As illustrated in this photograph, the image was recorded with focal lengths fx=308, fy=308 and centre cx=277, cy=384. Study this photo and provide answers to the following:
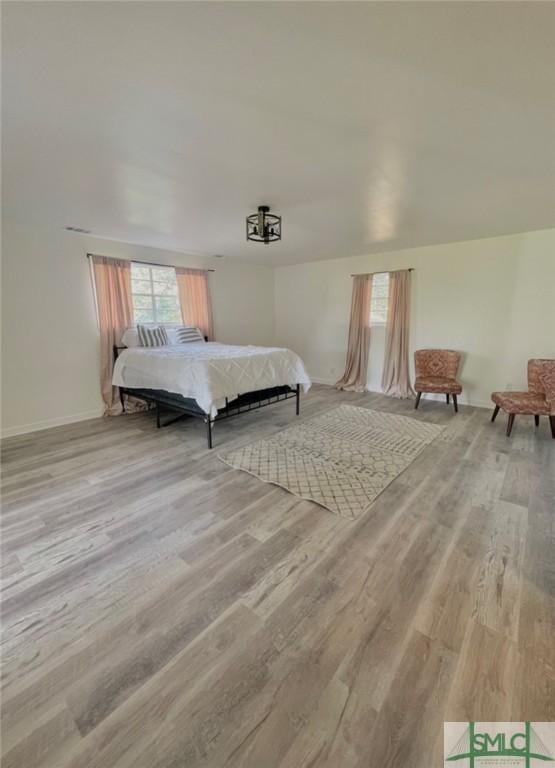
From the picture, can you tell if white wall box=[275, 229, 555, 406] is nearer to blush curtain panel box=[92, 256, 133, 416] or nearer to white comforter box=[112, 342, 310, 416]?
white comforter box=[112, 342, 310, 416]

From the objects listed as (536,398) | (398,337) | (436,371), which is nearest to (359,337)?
(398,337)

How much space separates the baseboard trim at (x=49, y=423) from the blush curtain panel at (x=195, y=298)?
6.39ft

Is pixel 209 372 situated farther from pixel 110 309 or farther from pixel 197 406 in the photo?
pixel 110 309

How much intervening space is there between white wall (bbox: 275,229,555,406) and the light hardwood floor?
88.7 inches

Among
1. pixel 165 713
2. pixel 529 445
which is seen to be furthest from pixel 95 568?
pixel 529 445

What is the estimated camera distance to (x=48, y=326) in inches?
149

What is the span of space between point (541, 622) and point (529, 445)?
2336 mm

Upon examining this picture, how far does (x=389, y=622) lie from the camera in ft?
4.45

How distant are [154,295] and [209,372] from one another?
2.38 meters

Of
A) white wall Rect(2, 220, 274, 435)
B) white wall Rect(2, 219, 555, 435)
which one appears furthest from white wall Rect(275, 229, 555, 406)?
white wall Rect(2, 220, 274, 435)

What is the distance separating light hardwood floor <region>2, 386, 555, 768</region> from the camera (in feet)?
3.26

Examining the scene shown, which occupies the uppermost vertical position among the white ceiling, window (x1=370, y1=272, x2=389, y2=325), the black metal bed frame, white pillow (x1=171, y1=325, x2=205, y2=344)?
the white ceiling

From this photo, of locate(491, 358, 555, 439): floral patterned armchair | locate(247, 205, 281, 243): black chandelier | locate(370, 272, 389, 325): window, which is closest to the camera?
locate(247, 205, 281, 243): black chandelier

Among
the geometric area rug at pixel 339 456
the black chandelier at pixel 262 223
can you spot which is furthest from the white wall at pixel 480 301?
the black chandelier at pixel 262 223
